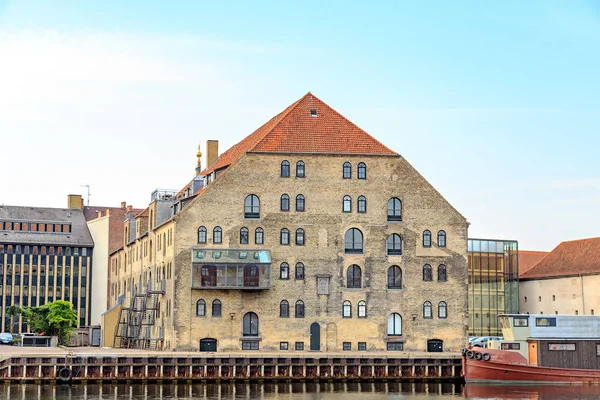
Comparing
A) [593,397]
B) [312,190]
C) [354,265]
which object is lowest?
[593,397]

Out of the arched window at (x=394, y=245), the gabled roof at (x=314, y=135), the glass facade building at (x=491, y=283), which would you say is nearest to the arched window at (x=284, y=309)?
the arched window at (x=394, y=245)

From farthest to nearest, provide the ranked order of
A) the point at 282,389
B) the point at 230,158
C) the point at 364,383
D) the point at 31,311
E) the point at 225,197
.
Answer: the point at 31,311 < the point at 230,158 < the point at 225,197 < the point at 364,383 < the point at 282,389

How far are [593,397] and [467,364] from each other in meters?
10.3

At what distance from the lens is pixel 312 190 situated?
8419 cm

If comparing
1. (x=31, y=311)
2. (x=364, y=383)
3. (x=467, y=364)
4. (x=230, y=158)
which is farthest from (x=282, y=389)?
(x=31, y=311)

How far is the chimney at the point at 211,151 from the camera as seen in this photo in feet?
351

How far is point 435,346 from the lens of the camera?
84438mm

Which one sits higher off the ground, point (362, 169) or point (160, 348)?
point (362, 169)

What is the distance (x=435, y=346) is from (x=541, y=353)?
1234 cm

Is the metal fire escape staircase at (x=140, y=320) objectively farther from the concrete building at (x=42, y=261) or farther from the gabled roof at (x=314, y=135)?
the concrete building at (x=42, y=261)

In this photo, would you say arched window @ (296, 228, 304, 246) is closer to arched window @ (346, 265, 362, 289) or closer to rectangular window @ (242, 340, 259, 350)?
arched window @ (346, 265, 362, 289)

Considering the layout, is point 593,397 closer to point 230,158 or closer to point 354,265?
point 354,265

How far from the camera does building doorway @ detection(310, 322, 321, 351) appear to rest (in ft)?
272

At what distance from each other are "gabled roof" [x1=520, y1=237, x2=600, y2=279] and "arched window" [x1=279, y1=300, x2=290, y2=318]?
3334cm
